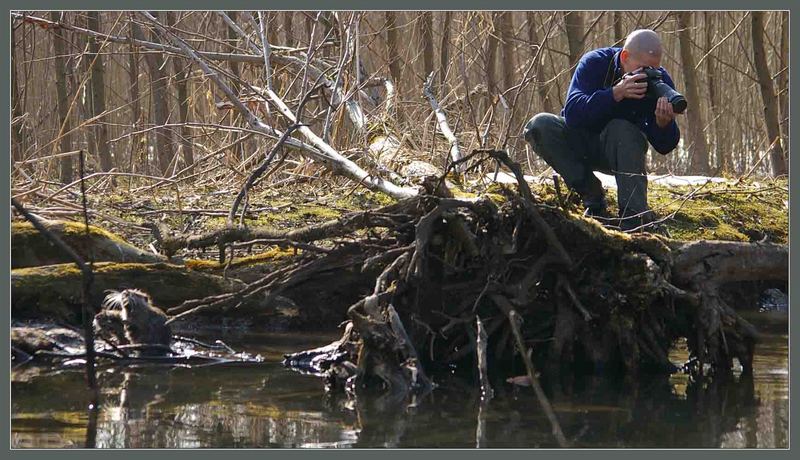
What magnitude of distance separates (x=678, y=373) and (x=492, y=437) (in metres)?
1.79

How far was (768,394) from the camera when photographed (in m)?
4.42

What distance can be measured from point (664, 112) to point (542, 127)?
77cm

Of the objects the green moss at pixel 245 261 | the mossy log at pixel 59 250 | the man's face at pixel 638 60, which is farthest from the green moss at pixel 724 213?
the mossy log at pixel 59 250

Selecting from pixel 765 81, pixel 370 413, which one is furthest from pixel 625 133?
Answer: pixel 765 81

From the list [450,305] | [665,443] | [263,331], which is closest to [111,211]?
[263,331]

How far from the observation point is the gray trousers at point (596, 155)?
226 inches

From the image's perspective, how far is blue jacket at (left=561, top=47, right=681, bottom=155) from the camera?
19.1 ft

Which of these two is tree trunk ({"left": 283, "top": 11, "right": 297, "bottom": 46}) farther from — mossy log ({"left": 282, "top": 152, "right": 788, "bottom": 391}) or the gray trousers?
mossy log ({"left": 282, "top": 152, "right": 788, "bottom": 391})

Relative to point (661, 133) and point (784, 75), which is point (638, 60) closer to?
point (661, 133)

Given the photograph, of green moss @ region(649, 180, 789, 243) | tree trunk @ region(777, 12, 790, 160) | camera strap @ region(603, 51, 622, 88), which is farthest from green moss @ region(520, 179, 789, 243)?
tree trunk @ region(777, 12, 790, 160)

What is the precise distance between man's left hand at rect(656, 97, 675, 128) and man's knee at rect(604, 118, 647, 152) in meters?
0.18

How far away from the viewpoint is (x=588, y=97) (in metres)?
5.81

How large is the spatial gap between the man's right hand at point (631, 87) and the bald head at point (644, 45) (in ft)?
0.46

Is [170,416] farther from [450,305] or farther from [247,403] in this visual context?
[450,305]
